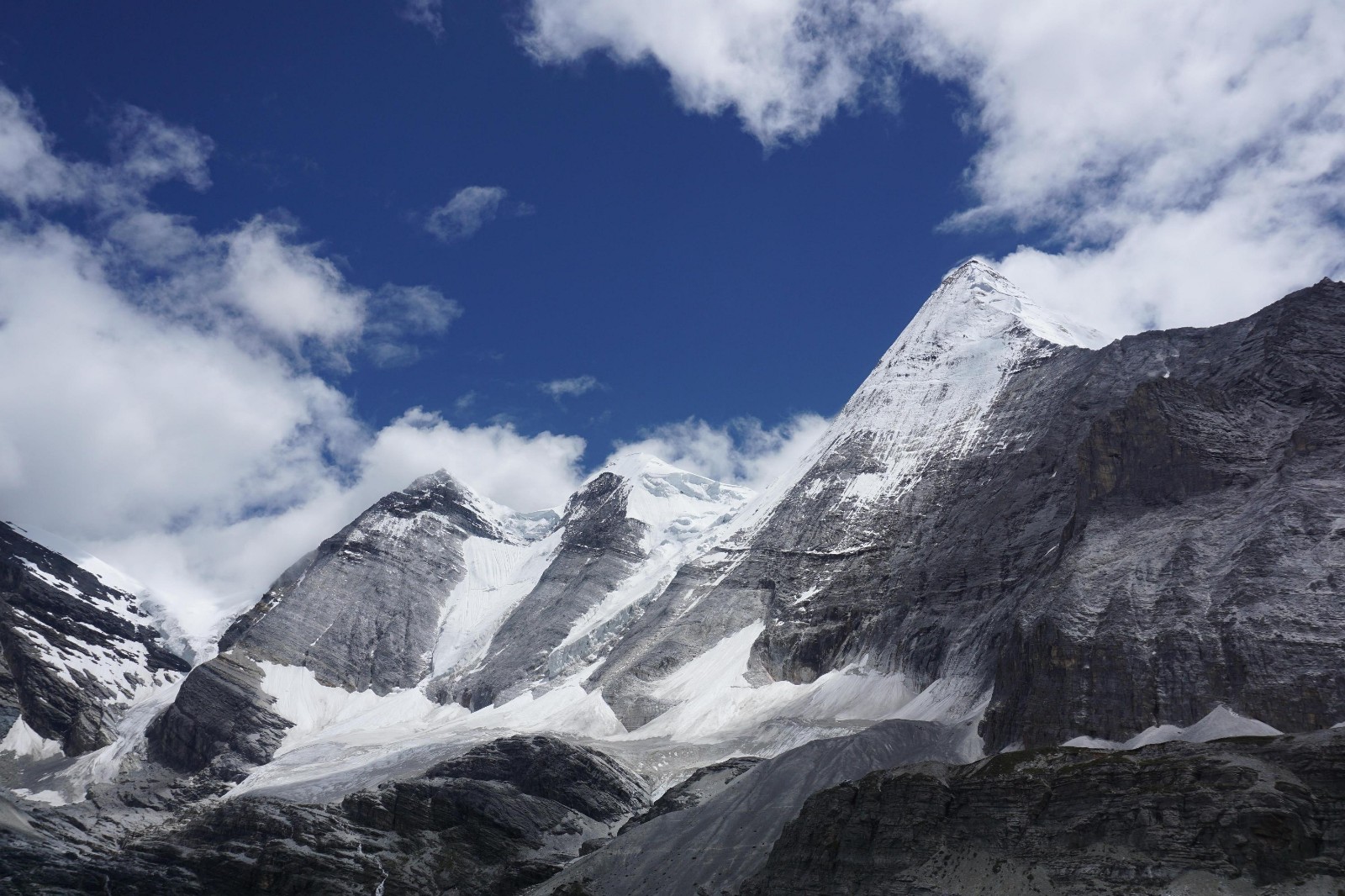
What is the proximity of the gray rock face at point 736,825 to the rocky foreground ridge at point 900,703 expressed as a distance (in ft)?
1.25

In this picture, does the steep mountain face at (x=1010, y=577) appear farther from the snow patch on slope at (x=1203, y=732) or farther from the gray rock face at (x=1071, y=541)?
the snow patch on slope at (x=1203, y=732)

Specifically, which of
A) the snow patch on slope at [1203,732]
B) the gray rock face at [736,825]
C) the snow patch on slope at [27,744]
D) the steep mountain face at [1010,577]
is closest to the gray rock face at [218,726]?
the steep mountain face at [1010,577]

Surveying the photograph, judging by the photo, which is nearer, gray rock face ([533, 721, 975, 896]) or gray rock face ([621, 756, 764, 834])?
gray rock face ([533, 721, 975, 896])

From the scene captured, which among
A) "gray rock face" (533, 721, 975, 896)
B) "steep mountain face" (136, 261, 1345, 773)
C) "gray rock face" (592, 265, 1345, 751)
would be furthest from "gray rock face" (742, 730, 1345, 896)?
"steep mountain face" (136, 261, 1345, 773)

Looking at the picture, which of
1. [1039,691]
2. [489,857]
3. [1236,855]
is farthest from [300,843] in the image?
[1236,855]

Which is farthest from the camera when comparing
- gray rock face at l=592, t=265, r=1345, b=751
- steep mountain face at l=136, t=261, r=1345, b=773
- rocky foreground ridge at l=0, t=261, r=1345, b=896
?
steep mountain face at l=136, t=261, r=1345, b=773

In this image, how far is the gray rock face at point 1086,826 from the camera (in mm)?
53062

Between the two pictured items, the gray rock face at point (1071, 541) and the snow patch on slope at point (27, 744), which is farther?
the snow patch on slope at point (27, 744)

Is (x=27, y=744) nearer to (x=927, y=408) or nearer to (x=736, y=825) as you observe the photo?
(x=736, y=825)

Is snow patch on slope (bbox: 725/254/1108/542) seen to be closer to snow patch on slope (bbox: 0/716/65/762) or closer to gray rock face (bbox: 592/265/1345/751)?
gray rock face (bbox: 592/265/1345/751)

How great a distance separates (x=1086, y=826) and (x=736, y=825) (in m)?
31.1

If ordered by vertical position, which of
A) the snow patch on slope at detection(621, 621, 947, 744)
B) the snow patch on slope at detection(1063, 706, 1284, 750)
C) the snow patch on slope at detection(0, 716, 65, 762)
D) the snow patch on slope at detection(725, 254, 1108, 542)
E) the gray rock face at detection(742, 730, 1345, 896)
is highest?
the snow patch on slope at detection(725, 254, 1108, 542)

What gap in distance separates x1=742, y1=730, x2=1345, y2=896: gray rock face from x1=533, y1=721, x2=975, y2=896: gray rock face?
24.3 ft

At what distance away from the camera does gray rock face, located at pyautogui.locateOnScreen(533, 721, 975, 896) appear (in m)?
78.9
